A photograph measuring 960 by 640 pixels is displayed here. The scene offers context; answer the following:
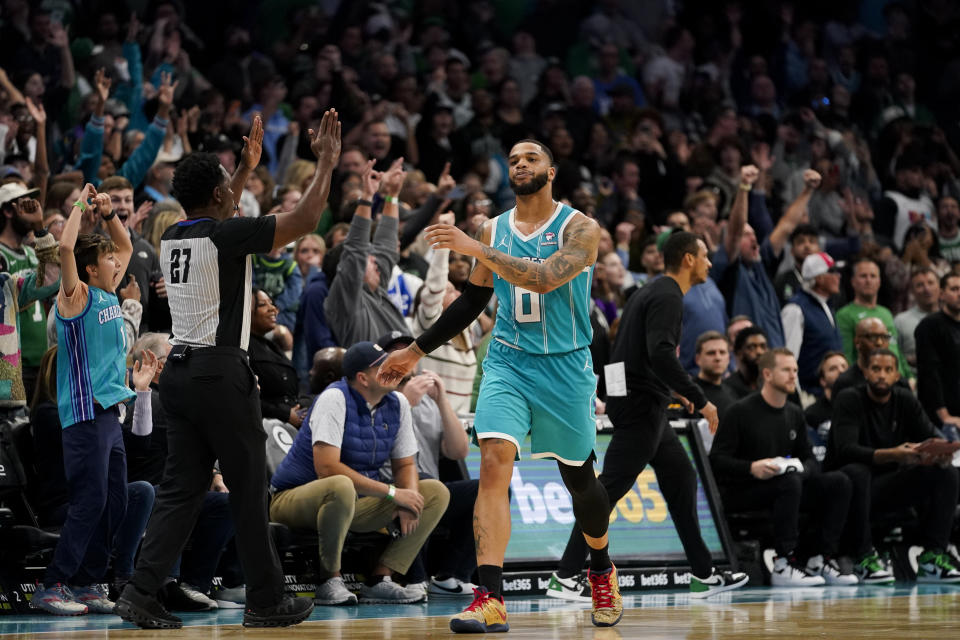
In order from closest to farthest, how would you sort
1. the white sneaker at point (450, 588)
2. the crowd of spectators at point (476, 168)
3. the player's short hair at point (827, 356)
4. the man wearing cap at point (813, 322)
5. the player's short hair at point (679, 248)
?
the player's short hair at point (679, 248)
the white sneaker at point (450, 588)
the crowd of spectators at point (476, 168)
the player's short hair at point (827, 356)
the man wearing cap at point (813, 322)

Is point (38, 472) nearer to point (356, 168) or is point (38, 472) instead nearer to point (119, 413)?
point (119, 413)

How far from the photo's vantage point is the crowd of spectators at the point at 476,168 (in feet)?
31.9

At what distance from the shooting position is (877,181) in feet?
62.1

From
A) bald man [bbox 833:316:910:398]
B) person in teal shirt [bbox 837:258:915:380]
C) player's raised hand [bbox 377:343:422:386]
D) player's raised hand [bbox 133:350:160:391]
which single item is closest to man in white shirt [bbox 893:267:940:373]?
person in teal shirt [bbox 837:258:915:380]

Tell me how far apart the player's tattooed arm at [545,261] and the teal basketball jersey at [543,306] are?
0.11 m

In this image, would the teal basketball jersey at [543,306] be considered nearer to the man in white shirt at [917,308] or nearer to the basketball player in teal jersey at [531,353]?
the basketball player in teal jersey at [531,353]

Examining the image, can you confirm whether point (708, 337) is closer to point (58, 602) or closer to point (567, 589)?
point (567, 589)

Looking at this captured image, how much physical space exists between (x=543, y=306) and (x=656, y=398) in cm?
225

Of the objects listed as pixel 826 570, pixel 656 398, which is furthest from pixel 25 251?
pixel 826 570

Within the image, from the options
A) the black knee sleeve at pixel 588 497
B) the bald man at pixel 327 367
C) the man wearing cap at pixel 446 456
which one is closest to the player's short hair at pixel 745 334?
the man wearing cap at pixel 446 456

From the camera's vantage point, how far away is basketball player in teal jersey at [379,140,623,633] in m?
6.77

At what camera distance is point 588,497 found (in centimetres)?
729

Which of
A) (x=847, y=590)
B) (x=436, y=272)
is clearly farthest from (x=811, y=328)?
(x=436, y=272)

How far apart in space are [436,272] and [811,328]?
4.18m
